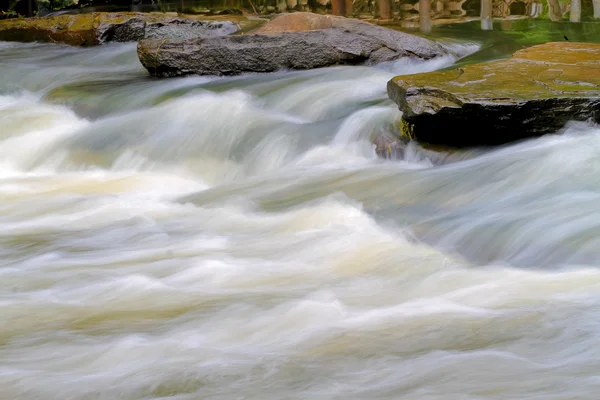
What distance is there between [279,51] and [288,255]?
418 centimetres

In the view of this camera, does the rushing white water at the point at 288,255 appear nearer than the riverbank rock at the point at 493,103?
Yes

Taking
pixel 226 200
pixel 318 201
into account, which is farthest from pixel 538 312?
pixel 226 200

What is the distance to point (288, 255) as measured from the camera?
4.41 meters

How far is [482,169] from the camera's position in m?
5.16

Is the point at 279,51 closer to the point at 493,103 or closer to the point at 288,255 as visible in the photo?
the point at 493,103

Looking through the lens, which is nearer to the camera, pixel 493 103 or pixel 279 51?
pixel 493 103

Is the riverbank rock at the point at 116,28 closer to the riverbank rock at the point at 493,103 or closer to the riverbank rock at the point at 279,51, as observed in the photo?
the riverbank rock at the point at 279,51

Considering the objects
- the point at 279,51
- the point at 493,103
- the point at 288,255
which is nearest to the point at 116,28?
the point at 279,51

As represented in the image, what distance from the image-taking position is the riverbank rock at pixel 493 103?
17.4 ft

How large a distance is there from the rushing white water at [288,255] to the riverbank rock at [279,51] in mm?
505

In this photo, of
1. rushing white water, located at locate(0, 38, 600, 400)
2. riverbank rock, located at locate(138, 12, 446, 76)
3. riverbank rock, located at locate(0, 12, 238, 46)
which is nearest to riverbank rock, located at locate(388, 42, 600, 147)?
rushing white water, located at locate(0, 38, 600, 400)

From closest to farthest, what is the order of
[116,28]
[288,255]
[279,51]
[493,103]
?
[288,255]
[493,103]
[279,51]
[116,28]

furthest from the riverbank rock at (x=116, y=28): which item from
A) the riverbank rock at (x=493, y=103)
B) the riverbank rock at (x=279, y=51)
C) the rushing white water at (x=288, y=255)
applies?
the riverbank rock at (x=493, y=103)

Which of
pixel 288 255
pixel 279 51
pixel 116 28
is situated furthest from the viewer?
pixel 116 28
